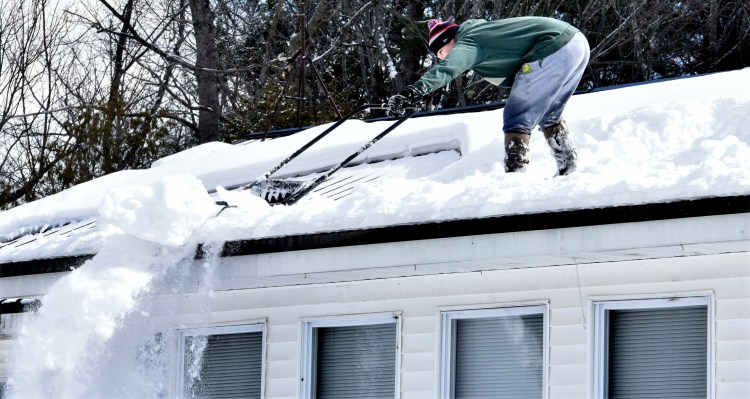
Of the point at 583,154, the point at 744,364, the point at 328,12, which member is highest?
the point at 328,12

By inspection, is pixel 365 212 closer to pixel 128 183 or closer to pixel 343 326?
pixel 343 326

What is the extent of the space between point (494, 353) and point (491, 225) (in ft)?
3.32

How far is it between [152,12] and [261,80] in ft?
13.3

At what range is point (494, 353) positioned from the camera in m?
7.30

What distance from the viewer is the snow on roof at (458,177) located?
639cm

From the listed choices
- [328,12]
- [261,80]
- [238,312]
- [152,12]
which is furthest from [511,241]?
[152,12]

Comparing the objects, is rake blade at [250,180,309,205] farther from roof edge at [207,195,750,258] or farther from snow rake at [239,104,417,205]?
roof edge at [207,195,750,258]

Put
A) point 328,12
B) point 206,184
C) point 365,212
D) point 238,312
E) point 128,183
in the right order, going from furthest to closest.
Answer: point 328,12 → point 128,183 → point 206,184 → point 238,312 → point 365,212

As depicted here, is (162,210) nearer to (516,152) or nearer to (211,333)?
(211,333)

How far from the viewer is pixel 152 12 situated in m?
25.3

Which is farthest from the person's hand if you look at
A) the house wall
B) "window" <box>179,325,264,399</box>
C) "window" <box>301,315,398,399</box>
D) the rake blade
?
"window" <box>179,325,264,399</box>

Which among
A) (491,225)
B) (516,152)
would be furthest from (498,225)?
(516,152)

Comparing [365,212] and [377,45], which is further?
[377,45]

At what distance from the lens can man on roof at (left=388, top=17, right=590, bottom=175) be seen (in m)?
7.82
